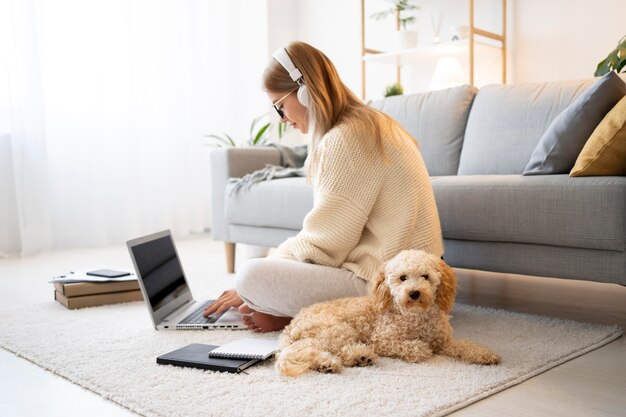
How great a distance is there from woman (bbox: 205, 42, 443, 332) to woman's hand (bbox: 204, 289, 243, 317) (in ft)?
0.42

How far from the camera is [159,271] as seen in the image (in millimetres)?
2074

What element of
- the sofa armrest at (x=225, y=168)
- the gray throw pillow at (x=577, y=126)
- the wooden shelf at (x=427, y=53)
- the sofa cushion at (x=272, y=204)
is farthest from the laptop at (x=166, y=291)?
the wooden shelf at (x=427, y=53)

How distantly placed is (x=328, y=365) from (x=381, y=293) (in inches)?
8.5

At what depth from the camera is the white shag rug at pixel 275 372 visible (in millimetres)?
1283

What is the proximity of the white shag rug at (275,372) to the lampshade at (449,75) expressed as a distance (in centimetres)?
216

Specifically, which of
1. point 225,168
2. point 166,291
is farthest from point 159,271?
point 225,168

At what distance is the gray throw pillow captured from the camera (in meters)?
2.13

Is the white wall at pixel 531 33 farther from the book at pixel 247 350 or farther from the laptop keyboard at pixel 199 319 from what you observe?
the book at pixel 247 350

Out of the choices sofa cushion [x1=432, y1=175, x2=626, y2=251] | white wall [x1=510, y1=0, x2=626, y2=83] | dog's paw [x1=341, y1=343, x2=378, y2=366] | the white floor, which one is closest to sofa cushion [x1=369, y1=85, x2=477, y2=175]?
the white floor

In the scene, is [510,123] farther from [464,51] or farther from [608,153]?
[464,51]

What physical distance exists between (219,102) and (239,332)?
3.44 metres

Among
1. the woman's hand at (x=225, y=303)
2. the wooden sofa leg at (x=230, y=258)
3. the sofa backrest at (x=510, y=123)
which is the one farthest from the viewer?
the wooden sofa leg at (x=230, y=258)

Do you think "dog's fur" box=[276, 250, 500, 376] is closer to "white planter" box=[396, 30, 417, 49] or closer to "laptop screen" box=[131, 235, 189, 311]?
"laptop screen" box=[131, 235, 189, 311]

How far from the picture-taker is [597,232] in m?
1.81
